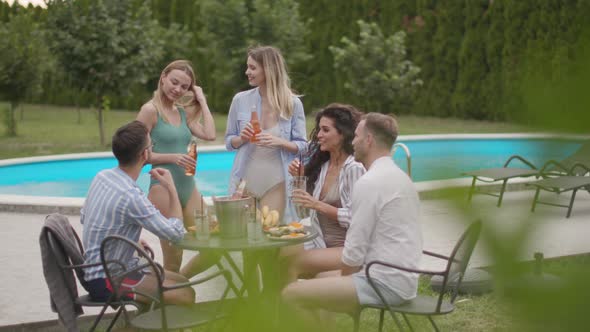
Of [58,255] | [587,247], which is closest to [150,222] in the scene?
[58,255]

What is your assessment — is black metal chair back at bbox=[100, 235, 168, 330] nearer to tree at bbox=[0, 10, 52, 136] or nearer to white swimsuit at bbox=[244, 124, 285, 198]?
white swimsuit at bbox=[244, 124, 285, 198]

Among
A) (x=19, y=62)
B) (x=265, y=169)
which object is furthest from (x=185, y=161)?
(x=19, y=62)

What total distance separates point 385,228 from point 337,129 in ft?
3.68

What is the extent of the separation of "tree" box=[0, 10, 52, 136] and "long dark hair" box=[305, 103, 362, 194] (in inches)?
659

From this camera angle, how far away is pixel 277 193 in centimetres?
496

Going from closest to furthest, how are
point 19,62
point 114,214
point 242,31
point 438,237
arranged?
1. point 438,237
2. point 114,214
3. point 19,62
4. point 242,31

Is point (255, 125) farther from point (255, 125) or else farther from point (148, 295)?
point (148, 295)

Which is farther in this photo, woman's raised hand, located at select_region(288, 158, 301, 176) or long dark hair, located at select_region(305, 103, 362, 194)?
long dark hair, located at select_region(305, 103, 362, 194)

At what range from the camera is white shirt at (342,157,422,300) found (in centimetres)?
348

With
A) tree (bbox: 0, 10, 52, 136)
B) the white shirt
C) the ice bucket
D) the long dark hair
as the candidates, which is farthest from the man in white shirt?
tree (bbox: 0, 10, 52, 136)

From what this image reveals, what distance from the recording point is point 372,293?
3.62 meters

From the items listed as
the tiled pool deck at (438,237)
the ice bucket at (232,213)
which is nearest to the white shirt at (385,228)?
the tiled pool deck at (438,237)

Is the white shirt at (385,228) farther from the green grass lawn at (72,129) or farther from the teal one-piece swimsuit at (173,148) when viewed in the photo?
the green grass lawn at (72,129)

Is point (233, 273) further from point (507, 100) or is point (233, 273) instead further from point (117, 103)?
point (117, 103)
